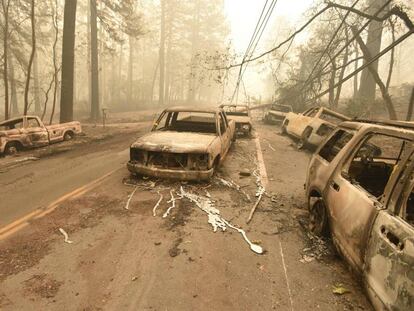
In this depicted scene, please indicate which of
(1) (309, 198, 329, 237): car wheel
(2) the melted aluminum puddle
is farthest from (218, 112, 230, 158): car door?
(1) (309, 198, 329, 237): car wheel

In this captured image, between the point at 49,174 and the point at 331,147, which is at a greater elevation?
the point at 331,147

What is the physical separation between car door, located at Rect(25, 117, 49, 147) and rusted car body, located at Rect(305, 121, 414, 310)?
30.6ft

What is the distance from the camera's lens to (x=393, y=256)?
289 centimetres

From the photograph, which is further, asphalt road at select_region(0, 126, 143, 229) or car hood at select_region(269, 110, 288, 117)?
car hood at select_region(269, 110, 288, 117)

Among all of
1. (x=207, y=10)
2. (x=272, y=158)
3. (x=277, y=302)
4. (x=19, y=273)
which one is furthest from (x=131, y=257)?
(x=207, y=10)

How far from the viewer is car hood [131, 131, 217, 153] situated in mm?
6820

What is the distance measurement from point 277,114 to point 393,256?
18843mm

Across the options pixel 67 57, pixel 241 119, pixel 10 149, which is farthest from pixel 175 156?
pixel 67 57

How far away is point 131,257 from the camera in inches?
168

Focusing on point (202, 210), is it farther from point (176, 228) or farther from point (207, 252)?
point (207, 252)

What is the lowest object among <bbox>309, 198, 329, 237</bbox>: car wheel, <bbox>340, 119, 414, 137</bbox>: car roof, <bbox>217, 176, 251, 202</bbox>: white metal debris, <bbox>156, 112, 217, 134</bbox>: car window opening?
<bbox>217, 176, 251, 202</bbox>: white metal debris

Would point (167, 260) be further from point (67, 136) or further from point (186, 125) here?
point (67, 136)

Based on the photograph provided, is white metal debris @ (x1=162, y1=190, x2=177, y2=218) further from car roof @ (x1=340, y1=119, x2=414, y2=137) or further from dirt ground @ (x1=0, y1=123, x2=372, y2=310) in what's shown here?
car roof @ (x1=340, y1=119, x2=414, y2=137)

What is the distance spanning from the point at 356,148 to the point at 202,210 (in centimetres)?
261
